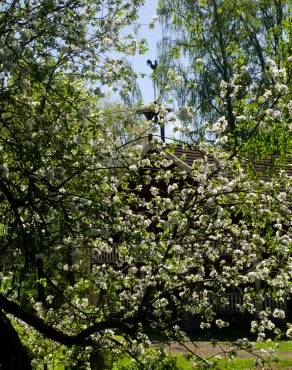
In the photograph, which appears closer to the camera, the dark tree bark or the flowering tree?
the flowering tree

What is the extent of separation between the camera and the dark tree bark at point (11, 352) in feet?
19.9

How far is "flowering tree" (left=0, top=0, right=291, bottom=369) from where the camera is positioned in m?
5.25

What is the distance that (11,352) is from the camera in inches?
240

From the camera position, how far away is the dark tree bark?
6066 mm

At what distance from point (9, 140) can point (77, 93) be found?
76 cm

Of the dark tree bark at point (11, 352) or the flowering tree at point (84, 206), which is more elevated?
the flowering tree at point (84, 206)

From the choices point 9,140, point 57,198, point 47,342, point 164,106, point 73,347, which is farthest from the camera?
point 47,342

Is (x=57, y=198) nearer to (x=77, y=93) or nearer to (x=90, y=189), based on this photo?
(x=90, y=189)

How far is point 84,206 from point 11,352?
185 centimetres

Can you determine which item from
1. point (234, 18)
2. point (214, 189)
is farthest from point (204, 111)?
point (214, 189)

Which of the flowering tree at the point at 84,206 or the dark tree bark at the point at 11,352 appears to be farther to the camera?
the dark tree bark at the point at 11,352

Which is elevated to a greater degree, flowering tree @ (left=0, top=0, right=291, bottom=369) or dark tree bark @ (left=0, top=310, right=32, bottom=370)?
flowering tree @ (left=0, top=0, right=291, bottom=369)

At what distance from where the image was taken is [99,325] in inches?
237

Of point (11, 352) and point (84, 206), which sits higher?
point (84, 206)
